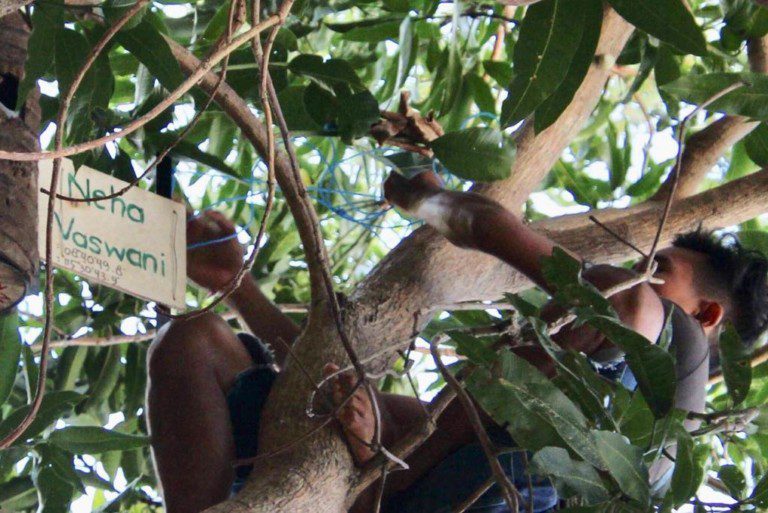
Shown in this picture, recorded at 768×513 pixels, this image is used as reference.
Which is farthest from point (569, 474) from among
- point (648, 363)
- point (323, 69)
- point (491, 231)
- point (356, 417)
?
point (323, 69)

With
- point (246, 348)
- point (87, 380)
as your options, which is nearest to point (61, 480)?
point (246, 348)

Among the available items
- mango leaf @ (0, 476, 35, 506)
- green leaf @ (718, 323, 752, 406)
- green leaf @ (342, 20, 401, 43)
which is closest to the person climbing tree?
green leaf @ (718, 323, 752, 406)

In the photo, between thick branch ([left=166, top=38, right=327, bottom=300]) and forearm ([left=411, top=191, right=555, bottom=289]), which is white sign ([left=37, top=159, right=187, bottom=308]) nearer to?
thick branch ([left=166, top=38, right=327, bottom=300])

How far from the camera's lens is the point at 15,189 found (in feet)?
3.36

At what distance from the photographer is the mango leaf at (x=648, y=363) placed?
985 mm

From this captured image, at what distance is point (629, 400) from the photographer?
3.34ft

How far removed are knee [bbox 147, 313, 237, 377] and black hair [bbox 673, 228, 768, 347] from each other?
0.79 meters

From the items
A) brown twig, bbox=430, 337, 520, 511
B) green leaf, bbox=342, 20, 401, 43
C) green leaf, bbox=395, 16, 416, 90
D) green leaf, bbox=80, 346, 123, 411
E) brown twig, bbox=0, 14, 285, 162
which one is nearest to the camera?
brown twig, bbox=0, 14, 285, 162

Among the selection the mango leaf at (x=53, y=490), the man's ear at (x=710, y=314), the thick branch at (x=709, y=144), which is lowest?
the man's ear at (x=710, y=314)

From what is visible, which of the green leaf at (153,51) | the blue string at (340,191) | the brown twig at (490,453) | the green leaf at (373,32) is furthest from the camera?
the green leaf at (373,32)

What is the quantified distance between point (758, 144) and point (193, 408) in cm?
95

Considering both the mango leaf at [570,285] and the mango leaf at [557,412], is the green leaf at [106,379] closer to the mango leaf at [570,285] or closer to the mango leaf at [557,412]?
the mango leaf at [570,285]

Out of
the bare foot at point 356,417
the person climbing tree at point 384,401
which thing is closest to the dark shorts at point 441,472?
the person climbing tree at point 384,401

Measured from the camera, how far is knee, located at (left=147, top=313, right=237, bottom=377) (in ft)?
4.18
